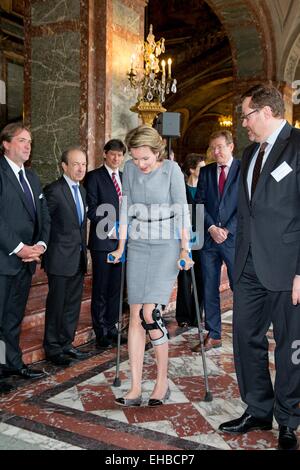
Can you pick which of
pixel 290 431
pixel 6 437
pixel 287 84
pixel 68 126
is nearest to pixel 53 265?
pixel 6 437

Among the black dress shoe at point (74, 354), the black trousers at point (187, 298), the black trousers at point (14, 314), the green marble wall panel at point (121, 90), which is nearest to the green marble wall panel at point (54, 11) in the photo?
the green marble wall panel at point (121, 90)

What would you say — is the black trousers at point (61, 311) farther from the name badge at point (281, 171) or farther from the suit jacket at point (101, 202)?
the name badge at point (281, 171)

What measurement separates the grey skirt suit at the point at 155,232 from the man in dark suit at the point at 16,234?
810mm

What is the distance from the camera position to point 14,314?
366cm

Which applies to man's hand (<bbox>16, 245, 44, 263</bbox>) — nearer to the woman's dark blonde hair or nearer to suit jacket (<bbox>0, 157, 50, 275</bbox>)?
suit jacket (<bbox>0, 157, 50, 275</bbox>)

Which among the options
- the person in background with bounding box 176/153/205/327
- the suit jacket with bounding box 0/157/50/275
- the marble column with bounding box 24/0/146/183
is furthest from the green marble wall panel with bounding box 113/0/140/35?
the suit jacket with bounding box 0/157/50/275

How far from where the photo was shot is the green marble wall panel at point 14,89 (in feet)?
37.7

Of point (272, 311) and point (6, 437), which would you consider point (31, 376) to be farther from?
point (272, 311)

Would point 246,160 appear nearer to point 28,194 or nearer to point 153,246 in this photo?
point 153,246

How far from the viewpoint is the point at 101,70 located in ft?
20.9

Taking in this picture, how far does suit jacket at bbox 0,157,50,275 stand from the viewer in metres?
3.47

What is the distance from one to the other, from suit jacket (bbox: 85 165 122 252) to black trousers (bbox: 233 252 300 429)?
1862 mm

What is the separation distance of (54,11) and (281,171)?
5.07m
